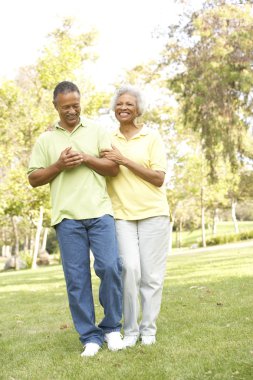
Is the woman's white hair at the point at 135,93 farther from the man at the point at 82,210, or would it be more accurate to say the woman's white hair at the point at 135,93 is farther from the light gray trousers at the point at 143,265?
the light gray trousers at the point at 143,265

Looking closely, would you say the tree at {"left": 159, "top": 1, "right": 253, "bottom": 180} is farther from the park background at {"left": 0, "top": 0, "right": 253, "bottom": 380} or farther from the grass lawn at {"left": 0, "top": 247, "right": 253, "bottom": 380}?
the grass lawn at {"left": 0, "top": 247, "right": 253, "bottom": 380}

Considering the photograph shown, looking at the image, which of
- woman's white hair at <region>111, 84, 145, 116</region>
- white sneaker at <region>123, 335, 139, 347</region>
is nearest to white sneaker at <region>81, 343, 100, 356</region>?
white sneaker at <region>123, 335, 139, 347</region>

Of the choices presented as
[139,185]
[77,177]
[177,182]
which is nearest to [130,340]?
[139,185]

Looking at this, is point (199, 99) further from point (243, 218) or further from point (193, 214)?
point (243, 218)

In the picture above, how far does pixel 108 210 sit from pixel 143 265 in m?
0.57

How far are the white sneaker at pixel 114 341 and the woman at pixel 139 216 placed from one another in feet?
0.22

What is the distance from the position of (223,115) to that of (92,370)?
39.1 ft

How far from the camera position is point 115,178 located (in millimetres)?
4898

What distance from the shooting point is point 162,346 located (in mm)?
4703

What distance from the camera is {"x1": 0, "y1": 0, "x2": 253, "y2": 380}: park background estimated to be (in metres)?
4.44

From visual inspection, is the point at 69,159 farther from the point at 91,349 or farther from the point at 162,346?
the point at 162,346

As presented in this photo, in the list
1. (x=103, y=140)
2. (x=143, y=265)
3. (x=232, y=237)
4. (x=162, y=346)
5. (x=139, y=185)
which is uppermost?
(x=103, y=140)

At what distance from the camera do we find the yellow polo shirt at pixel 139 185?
4836mm

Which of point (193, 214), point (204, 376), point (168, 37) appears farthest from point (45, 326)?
point (193, 214)
